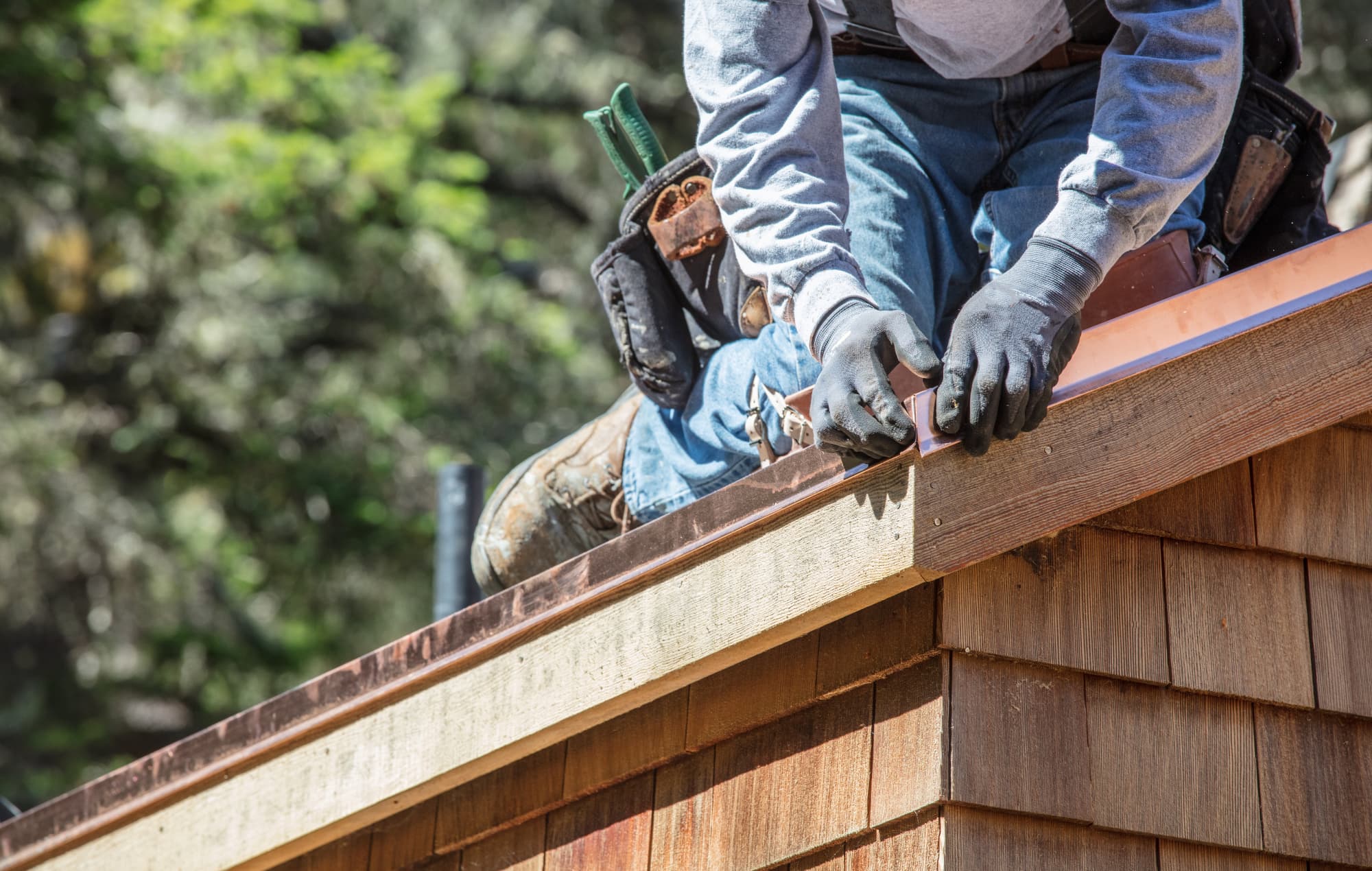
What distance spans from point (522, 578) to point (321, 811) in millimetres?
638

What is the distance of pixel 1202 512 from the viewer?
Answer: 1985 millimetres

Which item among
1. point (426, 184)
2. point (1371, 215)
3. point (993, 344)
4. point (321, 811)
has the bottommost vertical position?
point (321, 811)

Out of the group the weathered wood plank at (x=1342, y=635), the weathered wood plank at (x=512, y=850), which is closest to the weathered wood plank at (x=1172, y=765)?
the weathered wood plank at (x=1342, y=635)

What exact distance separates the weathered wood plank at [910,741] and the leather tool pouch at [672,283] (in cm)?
75

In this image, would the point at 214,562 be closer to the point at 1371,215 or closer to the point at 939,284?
the point at 1371,215

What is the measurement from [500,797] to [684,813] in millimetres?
405

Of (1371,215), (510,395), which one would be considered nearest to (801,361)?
(1371,215)

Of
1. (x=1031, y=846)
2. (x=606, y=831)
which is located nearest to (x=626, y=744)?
(x=606, y=831)

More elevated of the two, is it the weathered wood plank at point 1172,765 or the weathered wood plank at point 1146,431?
the weathered wood plank at point 1146,431

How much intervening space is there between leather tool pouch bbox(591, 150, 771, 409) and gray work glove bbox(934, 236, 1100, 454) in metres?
0.68

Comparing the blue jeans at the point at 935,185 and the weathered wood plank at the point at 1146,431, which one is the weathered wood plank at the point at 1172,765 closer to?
the weathered wood plank at the point at 1146,431

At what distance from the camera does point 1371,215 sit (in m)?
4.04

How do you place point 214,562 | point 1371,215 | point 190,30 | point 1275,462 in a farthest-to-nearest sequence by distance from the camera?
point 214,562 < point 190,30 < point 1371,215 < point 1275,462

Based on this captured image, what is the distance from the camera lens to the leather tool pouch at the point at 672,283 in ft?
7.97
